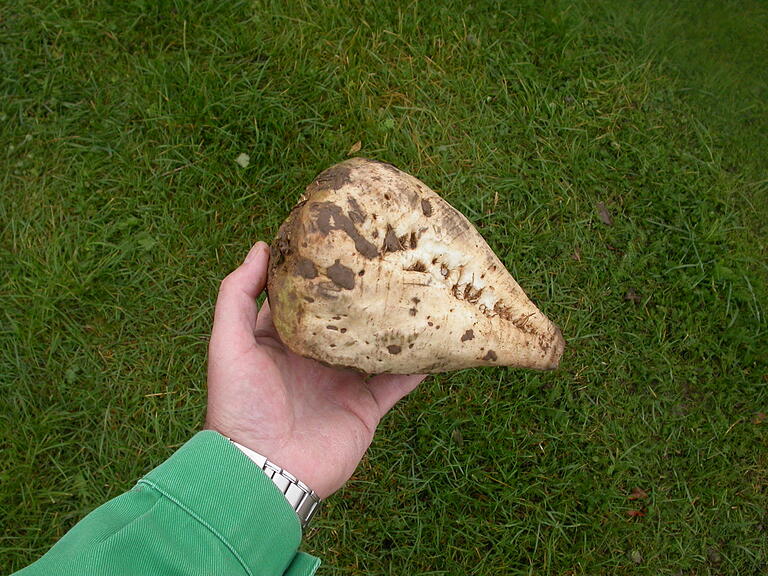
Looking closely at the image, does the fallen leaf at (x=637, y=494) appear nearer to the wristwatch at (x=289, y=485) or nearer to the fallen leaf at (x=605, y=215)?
the fallen leaf at (x=605, y=215)

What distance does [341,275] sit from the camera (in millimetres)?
1908

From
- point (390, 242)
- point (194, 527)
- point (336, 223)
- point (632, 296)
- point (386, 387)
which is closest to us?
point (194, 527)

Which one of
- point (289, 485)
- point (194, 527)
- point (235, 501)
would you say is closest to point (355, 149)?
point (289, 485)

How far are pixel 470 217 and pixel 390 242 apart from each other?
4.07ft

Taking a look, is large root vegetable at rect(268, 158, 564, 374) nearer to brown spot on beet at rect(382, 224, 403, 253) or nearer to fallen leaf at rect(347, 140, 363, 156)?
brown spot on beet at rect(382, 224, 403, 253)

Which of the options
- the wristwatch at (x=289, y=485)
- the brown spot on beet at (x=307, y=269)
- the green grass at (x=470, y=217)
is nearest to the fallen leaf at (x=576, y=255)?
the green grass at (x=470, y=217)

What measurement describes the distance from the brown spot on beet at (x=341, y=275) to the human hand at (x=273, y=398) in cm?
35

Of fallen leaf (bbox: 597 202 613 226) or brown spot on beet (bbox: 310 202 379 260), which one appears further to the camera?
fallen leaf (bbox: 597 202 613 226)

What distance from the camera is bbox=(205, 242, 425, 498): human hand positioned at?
→ 1.98 meters

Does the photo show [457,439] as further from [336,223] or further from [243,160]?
[243,160]

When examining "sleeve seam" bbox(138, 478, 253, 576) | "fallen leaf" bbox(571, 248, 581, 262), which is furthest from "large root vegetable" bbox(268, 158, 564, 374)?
"fallen leaf" bbox(571, 248, 581, 262)

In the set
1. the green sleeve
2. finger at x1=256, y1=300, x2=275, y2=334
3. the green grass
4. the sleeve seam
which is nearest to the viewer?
the green sleeve

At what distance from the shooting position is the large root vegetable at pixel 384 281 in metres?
1.92

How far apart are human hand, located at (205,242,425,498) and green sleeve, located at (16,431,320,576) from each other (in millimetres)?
201
